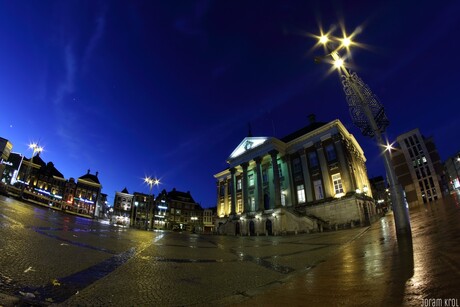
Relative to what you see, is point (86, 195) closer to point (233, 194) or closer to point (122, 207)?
point (122, 207)

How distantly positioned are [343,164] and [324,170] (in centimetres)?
308

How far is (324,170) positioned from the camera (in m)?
36.4

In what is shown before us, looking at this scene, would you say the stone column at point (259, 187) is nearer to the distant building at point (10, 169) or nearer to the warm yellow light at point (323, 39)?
the warm yellow light at point (323, 39)

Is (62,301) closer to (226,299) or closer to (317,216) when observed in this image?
(226,299)

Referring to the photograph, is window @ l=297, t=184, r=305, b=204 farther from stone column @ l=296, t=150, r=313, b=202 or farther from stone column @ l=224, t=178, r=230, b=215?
stone column @ l=224, t=178, r=230, b=215

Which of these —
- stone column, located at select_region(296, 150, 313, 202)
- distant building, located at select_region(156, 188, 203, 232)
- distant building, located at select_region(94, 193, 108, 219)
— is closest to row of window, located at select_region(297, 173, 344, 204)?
stone column, located at select_region(296, 150, 313, 202)

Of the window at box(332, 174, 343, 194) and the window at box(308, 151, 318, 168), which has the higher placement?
the window at box(308, 151, 318, 168)

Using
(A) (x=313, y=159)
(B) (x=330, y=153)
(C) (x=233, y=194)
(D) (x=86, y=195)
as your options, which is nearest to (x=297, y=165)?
(A) (x=313, y=159)

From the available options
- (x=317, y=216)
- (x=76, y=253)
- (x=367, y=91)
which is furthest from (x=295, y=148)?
(x=76, y=253)

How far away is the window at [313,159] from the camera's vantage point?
38.7 metres

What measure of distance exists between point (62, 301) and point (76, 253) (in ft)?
10.2

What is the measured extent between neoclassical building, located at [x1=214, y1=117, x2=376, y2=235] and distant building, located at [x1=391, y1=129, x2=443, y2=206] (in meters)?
37.6

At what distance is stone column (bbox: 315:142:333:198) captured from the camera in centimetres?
3531

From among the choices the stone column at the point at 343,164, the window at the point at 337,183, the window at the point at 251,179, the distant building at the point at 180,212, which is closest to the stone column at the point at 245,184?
the window at the point at 251,179
